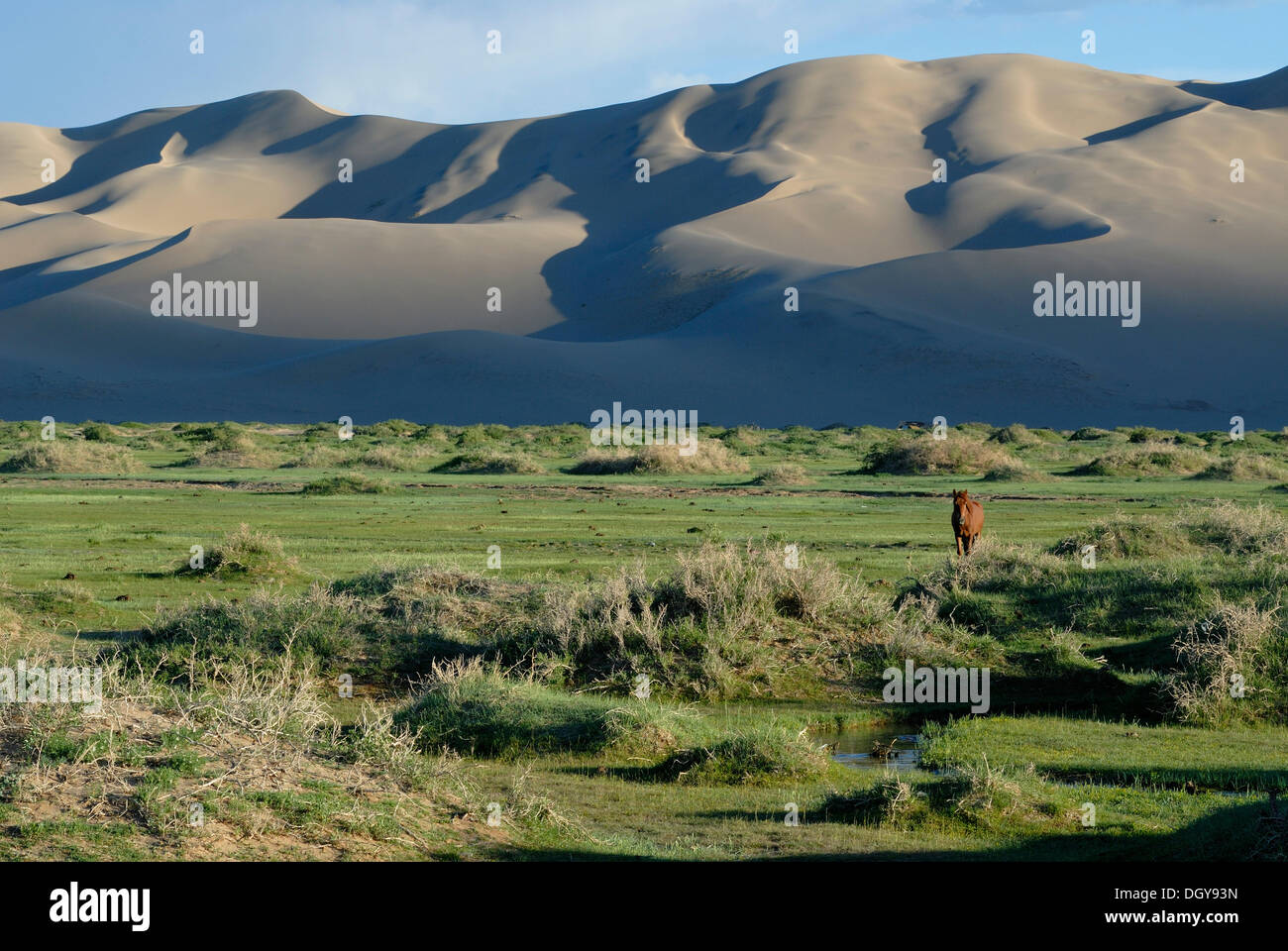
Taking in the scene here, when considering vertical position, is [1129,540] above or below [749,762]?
above

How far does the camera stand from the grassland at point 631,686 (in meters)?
7.78

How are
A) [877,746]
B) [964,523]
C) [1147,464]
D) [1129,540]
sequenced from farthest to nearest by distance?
[1147,464] → [1129,540] → [964,523] → [877,746]

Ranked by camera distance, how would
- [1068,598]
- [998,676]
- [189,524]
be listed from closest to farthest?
[998,676]
[1068,598]
[189,524]

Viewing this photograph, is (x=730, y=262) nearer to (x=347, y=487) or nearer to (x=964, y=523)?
(x=347, y=487)

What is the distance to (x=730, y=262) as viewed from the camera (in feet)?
413

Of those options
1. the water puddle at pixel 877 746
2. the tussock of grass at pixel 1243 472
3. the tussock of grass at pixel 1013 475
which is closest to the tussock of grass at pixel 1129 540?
the water puddle at pixel 877 746

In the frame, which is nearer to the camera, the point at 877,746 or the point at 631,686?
the point at 877,746

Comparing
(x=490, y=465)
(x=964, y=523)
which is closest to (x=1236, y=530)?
(x=964, y=523)

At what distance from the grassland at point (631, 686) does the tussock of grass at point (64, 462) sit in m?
14.9

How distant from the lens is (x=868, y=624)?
15.1 m

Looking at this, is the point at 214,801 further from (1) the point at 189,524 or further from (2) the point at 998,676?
(1) the point at 189,524

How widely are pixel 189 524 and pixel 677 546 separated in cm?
1062

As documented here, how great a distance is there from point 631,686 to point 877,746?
2659mm

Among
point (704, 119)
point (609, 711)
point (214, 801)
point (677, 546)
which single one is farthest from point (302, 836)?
point (704, 119)
